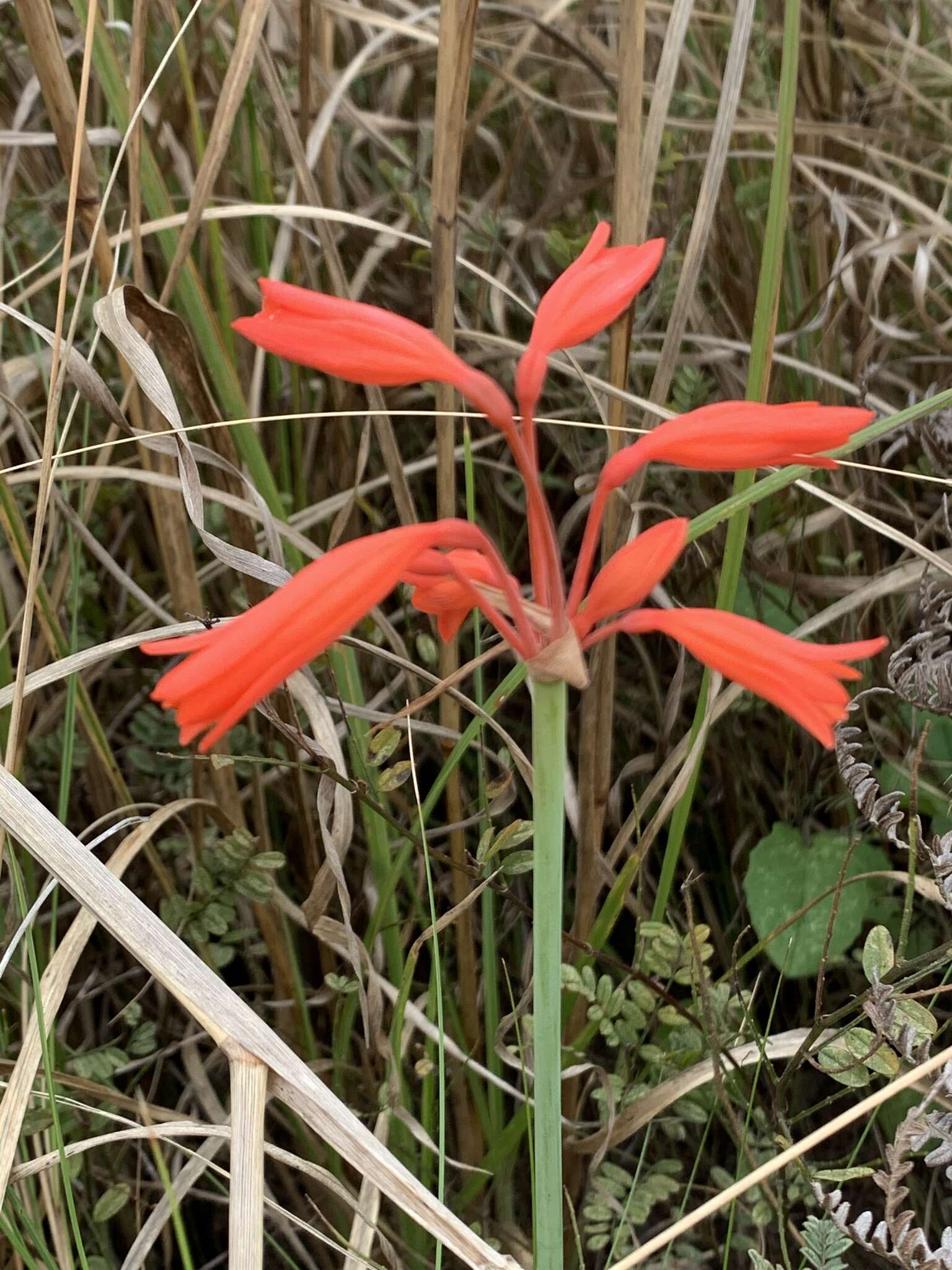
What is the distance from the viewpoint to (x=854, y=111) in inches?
66.9

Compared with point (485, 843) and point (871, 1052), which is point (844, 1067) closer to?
point (871, 1052)

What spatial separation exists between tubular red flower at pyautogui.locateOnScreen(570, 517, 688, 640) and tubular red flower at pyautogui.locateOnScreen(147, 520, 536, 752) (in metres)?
0.08

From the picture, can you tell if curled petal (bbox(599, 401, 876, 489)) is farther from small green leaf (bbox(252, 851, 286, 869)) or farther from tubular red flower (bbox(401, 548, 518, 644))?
small green leaf (bbox(252, 851, 286, 869))

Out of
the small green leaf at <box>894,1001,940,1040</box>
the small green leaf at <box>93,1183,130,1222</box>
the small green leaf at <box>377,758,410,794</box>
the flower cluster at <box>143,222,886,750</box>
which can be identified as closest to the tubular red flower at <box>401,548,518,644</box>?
the flower cluster at <box>143,222,886,750</box>

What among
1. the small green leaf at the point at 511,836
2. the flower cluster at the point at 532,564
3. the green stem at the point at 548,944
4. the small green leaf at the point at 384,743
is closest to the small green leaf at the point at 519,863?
the small green leaf at the point at 511,836

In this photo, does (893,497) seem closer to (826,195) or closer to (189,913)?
(826,195)

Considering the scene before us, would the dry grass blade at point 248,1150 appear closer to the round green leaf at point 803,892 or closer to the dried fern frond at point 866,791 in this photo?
the dried fern frond at point 866,791

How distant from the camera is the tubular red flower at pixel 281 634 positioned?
464mm

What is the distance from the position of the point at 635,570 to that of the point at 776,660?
2.6 inches

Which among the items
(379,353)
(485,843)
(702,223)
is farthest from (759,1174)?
(702,223)

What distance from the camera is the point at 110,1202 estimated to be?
3.46ft

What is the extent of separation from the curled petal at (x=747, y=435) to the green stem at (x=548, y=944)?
0.11 metres

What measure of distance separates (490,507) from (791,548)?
35 centimetres

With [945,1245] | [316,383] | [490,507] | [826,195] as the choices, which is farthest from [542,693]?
[826,195]
